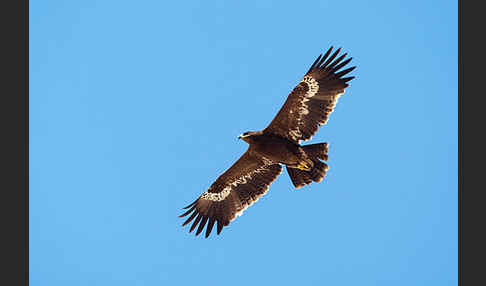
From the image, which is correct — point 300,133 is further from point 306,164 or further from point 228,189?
point 228,189

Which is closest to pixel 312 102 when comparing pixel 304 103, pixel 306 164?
pixel 304 103

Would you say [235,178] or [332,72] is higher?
[332,72]

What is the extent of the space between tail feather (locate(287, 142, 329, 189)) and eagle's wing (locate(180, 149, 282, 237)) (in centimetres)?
64

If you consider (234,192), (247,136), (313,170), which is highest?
(247,136)

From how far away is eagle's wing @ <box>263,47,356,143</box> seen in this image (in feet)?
42.3

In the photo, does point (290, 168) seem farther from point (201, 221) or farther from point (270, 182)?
point (201, 221)

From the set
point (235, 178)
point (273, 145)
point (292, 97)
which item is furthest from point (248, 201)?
point (292, 97)

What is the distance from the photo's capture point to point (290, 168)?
530 inches

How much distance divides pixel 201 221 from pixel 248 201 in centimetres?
124

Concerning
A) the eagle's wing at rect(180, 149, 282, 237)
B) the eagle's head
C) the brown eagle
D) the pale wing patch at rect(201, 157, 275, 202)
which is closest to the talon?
the brown eagle

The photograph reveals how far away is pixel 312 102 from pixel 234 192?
2.97 meters

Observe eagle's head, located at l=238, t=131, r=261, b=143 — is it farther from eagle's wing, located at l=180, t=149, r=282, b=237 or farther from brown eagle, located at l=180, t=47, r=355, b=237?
eagle's wing, located at l=180, t=149, r=282, b=237

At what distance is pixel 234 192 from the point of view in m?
14.0

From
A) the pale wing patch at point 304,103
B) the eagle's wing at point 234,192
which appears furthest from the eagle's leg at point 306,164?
the eagle's wing at point 234,192
